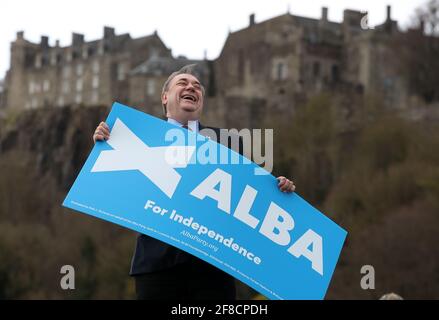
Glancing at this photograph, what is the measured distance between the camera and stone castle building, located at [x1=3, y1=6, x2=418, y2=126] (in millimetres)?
67562

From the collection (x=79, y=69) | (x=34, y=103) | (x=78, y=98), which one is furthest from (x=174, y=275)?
(x=34, y=103)

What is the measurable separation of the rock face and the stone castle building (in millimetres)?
2273

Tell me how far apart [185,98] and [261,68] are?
66456 millimetres

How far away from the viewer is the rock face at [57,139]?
245ft

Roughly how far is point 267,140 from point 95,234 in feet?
174

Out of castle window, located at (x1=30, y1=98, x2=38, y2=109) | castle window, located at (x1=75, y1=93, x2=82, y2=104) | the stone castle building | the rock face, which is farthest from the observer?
castle window, located at (x1=30, y1=98, x2=38, y2=109)

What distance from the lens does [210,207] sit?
5949 mm

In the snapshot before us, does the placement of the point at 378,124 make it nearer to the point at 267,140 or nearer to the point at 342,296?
the point at 342,296

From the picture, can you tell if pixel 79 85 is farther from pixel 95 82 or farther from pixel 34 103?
pixel 34 103

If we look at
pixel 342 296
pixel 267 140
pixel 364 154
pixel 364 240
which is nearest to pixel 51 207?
pixel 364 154

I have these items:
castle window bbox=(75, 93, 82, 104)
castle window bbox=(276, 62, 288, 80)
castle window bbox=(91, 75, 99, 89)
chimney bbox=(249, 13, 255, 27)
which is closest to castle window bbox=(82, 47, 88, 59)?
castle window bbox=(75, 93, 82, 104)

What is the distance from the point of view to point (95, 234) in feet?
193

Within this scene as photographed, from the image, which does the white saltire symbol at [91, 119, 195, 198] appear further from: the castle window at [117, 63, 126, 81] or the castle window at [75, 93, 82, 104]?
the castle window at [75, 93, 82, 104]

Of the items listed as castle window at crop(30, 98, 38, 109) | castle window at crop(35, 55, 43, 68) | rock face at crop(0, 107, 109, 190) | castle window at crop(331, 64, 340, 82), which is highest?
castle window at crop(35, 55, 43, 68)
